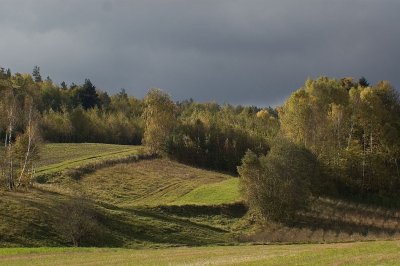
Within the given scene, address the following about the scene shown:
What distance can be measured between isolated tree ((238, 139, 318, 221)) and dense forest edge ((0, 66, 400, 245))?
0.13 meters

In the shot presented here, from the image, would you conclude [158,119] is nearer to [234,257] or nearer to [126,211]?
[126,211]

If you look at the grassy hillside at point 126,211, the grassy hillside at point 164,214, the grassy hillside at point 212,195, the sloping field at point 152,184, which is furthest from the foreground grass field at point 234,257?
the grassy hillside at point 212,195

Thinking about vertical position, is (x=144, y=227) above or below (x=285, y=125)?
below

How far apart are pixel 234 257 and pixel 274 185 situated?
3647cm

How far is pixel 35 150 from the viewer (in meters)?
65.2

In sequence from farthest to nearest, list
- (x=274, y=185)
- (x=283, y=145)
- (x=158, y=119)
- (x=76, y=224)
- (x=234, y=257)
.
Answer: (x=158, y=119) → (x=283, y=145) → (x=274, y=185) → (x=76, y=224) → (x=234, y=257)

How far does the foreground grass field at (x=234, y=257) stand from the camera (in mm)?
24750

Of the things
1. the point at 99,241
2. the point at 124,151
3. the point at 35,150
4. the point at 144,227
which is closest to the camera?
the point at 99,241

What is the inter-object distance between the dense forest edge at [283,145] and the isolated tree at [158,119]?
0.21 metres

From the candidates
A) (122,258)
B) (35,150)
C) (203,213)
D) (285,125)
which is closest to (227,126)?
(285,125)

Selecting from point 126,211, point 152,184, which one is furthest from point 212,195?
point 126,211

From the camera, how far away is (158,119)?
113062mm

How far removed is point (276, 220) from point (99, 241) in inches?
981

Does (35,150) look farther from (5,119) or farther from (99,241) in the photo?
(99,241)
